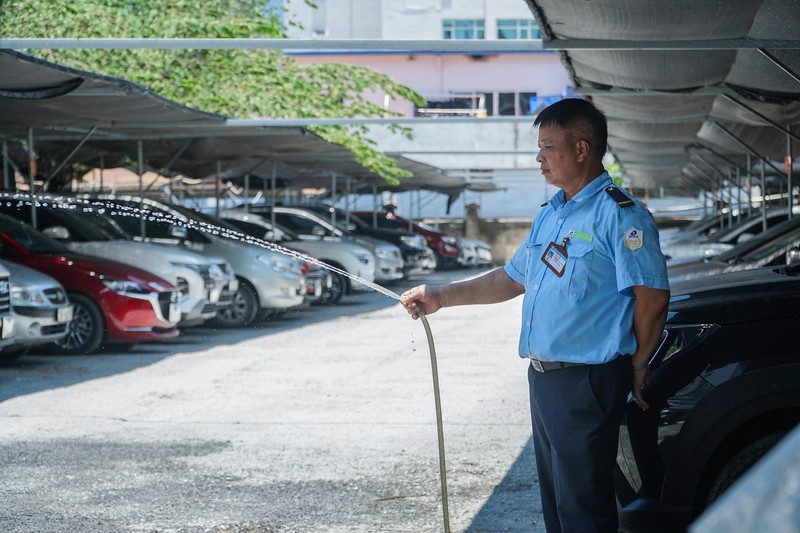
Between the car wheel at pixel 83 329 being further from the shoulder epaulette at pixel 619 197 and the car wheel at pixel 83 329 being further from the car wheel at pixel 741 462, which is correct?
the shoulder epaulette at pixel 619 197

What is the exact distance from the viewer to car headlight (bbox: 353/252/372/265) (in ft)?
72.7

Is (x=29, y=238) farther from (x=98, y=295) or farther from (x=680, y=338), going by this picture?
(x=680, y=338)

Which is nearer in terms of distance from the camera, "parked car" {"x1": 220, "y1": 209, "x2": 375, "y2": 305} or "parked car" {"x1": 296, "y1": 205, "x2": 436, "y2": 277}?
"parked car" {"x1": 220, "y1": 209, "x2": 375, "y2": 305}

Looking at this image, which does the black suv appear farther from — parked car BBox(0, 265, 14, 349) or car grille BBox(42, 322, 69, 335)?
car grille BBox(42, 322, 69, 335)

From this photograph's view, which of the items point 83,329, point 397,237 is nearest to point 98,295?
point 83,329

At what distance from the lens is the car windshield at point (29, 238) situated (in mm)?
13680

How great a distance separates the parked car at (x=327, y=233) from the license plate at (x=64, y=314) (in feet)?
37.9

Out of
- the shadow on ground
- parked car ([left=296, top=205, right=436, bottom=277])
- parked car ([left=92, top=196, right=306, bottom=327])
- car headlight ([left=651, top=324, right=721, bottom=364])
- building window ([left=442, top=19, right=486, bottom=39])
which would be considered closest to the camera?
car headlight ([left=651, top=324, right=721, bottom=364])

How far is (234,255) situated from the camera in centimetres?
1747

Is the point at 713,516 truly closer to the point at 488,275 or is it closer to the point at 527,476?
the point at 488,275

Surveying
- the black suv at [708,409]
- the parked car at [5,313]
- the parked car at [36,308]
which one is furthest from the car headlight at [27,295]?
the black suv at [708,409]

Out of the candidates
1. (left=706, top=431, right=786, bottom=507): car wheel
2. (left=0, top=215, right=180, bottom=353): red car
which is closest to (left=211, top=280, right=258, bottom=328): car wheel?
(left=0, top=215, right=180, bottom=353): red car

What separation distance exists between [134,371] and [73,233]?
3.91 metres

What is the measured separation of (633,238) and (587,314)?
0.94ft
